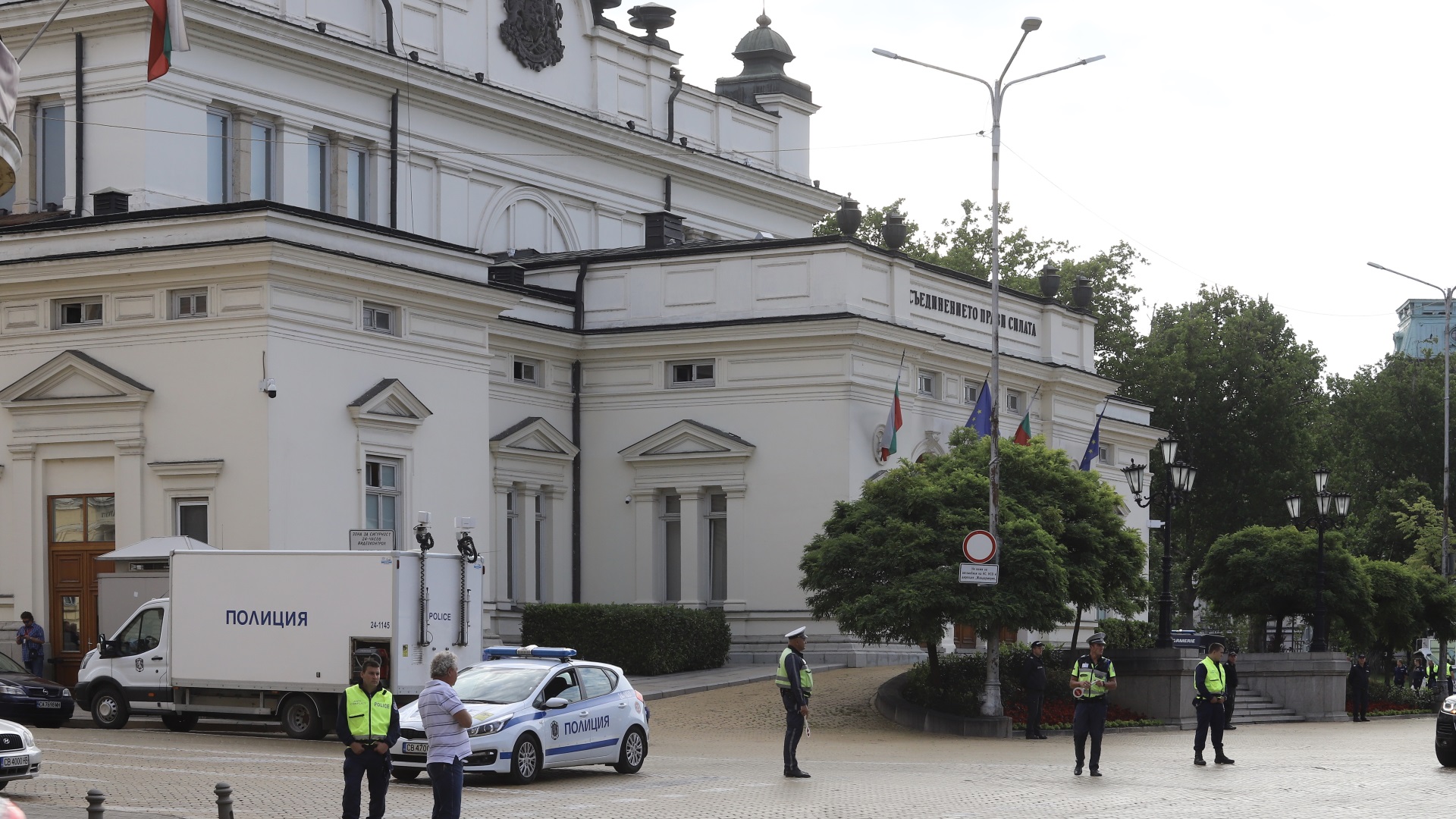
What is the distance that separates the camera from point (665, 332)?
144 feet

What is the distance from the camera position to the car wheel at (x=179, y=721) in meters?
29.7

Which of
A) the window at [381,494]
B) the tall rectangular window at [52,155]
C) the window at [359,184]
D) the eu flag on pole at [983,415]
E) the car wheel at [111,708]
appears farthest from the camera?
the window at [359,184]

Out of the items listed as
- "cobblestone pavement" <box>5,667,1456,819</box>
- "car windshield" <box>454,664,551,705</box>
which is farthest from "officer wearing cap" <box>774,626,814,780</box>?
"car windshield" <box>454,664,551,705</box>

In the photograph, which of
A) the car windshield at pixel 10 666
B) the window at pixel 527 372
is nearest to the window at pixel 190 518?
the car windshield at pixel 10 666

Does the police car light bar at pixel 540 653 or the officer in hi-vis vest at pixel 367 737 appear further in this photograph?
the police car light bar at pixel 540 653

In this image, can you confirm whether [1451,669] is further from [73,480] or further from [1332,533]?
[73,480]

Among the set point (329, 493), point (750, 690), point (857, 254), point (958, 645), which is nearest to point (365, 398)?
point (329, 493)

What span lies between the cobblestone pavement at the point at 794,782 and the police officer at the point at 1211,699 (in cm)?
31

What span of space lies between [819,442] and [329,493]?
11.8 meters

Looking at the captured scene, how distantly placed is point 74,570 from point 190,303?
17.0 feet

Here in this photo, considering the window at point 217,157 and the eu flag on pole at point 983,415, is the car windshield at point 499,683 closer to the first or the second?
the window at point 217,157

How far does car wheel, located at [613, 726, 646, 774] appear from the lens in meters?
24.6

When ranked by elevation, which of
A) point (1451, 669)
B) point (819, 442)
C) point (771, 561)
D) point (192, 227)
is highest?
point (192, 227)

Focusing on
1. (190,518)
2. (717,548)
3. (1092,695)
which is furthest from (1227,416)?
(1092,695)
